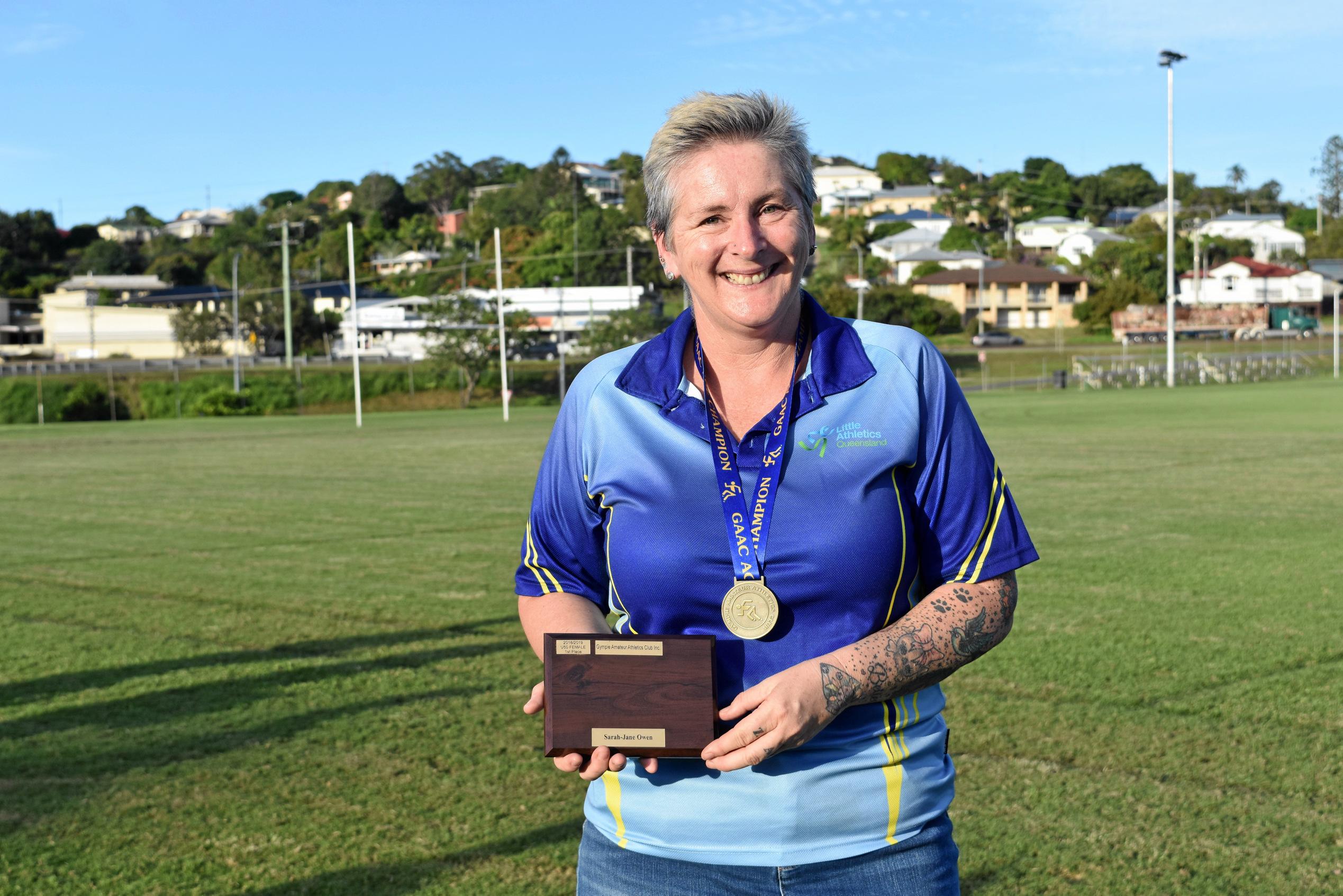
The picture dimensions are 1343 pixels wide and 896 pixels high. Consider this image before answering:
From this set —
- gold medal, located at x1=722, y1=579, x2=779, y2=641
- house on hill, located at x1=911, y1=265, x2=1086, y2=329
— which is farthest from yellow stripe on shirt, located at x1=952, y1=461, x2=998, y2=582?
house on hill, located at x1=911, y1=265, x2=1086, y2=329

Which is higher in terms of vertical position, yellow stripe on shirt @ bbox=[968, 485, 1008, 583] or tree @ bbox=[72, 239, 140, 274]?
tree @ bbox=[72, 239, 140, 274]

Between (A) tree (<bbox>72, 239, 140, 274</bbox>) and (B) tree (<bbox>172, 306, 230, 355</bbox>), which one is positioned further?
(A) tree (<bbox>72, 239, 140, 274</bbox>)

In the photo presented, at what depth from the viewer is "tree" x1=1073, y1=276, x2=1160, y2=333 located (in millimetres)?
94062

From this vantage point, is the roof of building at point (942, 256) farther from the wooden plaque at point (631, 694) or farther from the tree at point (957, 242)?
the wooden plaque at point (631, 694)

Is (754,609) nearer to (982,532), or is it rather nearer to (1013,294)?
(982,532)

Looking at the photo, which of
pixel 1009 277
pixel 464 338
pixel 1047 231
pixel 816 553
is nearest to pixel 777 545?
pixel 816 553

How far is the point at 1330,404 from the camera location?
118 feet

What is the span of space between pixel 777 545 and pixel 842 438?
21cm

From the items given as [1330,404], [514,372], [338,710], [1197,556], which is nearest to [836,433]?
[338,710]

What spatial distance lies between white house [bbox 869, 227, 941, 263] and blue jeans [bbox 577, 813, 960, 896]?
13727 centimetres

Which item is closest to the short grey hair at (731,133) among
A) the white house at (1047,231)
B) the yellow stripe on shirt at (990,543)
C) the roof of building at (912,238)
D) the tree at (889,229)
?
the yellow stripe on shirt at (990,543)

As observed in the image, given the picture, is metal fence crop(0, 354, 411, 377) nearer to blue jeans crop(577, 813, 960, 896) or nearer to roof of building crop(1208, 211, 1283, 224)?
blue jeans crop(577, 813, 960, 896)

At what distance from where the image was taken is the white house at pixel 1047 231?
525 feet

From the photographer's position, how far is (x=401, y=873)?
460 centimetres
